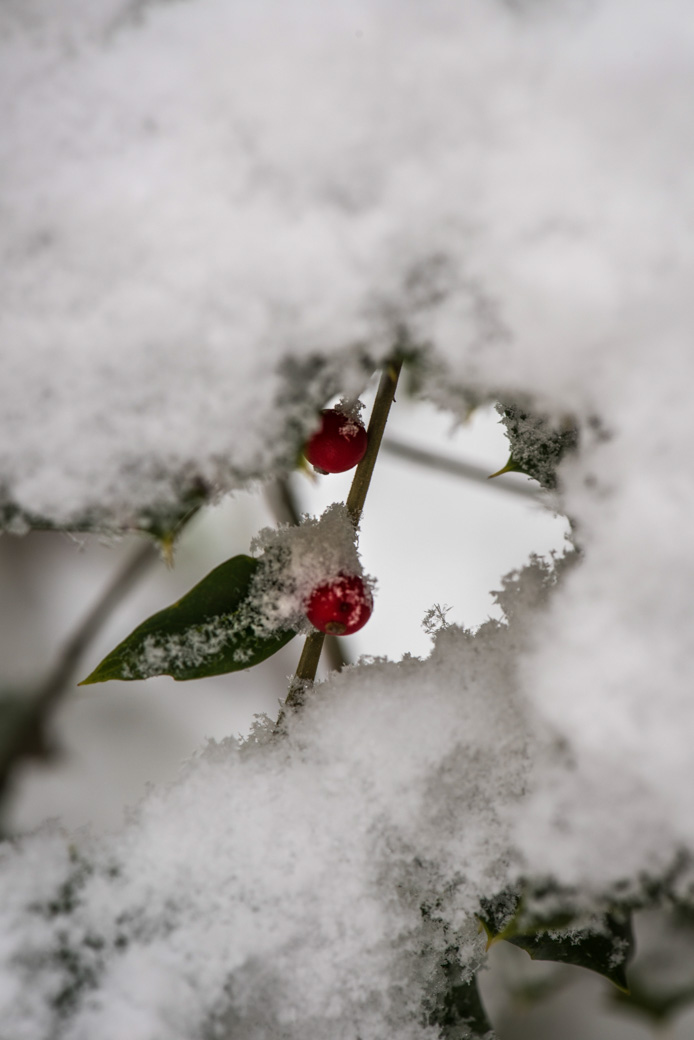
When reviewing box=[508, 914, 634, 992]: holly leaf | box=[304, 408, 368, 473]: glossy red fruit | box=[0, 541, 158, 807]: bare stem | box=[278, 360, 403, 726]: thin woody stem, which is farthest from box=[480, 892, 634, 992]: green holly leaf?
box=[0, 541, 158, 807]: bare stem

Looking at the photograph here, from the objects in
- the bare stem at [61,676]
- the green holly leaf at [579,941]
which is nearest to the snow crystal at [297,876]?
the green holly leaf at [579,941]

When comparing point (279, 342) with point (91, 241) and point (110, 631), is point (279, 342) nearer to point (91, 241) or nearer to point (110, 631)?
point (91, 241)

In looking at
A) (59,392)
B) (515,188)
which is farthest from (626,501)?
(59,392)

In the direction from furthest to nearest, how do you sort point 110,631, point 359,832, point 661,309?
point 110,631, point 359,832, point 661,309

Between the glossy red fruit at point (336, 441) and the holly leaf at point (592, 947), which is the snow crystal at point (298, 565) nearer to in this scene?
the glossy red fruit at point (336, 441)

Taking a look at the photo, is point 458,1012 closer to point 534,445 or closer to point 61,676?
point 534,445

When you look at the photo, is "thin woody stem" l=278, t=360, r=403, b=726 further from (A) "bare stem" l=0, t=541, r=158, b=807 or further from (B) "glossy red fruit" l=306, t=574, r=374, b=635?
(A) "bare stem" l=0, t=541, r=158, b=807
